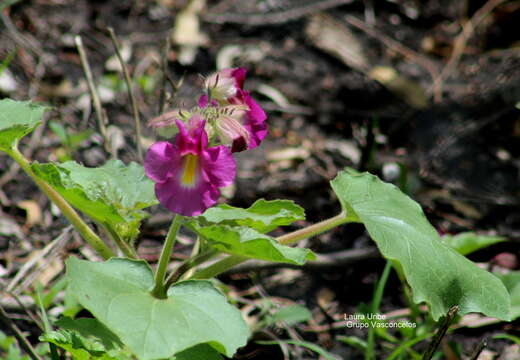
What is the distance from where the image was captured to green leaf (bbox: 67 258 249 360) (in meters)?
1.54

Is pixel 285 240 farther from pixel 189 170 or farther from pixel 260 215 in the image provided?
pixel 189 170

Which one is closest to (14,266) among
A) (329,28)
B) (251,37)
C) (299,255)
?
(299,255)

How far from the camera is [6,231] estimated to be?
2975mm

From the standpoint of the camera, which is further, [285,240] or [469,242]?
[469,242]

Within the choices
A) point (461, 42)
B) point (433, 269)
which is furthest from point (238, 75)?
point (461, 42)

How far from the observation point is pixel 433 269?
1.81 meters

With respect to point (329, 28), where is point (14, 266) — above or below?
below

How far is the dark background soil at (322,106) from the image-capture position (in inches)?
118

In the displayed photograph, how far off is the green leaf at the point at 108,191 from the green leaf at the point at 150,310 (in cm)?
15

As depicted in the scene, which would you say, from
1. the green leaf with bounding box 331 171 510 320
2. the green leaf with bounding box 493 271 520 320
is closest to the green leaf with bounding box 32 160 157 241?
the green leaf with bounding box 331 171 510 320

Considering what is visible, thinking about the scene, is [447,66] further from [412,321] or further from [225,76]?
[225,76]

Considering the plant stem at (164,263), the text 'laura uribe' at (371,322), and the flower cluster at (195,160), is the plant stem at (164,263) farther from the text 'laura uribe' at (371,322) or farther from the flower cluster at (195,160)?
the text 'laura uribe' at (371,322)

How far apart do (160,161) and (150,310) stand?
0.37 m

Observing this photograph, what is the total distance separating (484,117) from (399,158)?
0.55 meters
